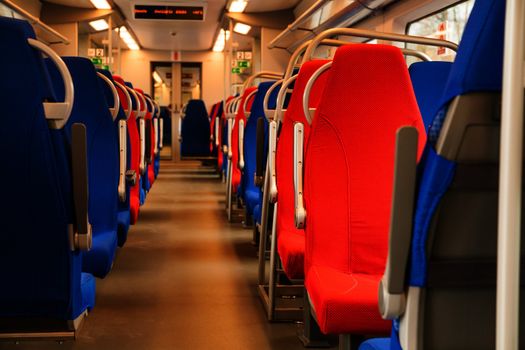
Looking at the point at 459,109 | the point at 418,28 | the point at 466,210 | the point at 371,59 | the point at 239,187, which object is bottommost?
the point at 239,187

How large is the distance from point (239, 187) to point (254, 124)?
72 centimetres

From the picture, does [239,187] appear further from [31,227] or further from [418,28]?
[31,227]

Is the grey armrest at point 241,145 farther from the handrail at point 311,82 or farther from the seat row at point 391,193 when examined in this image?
the handrail at point 311,82

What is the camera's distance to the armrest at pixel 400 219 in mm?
1261

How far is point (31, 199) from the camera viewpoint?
2.00m

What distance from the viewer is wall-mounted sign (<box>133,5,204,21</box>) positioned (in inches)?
570

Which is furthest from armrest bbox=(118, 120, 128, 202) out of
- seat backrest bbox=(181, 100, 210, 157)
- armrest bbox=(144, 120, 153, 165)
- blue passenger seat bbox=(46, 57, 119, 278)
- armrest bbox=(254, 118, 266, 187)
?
seat backrest bbox=(181, 100, 210, 157)

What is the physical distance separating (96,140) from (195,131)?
10876 mm

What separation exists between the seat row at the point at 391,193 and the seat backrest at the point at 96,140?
774mm

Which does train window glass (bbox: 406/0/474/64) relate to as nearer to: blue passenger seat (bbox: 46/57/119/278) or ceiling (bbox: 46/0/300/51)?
blue passenger seat (bbox: 46/57/119/278)

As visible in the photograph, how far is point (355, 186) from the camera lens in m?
2.53

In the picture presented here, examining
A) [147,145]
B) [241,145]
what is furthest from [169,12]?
[241,145]

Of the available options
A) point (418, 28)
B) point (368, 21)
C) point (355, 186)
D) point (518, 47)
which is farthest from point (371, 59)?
point (368, 21)

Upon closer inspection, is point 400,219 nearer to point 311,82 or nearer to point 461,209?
point 461,209
